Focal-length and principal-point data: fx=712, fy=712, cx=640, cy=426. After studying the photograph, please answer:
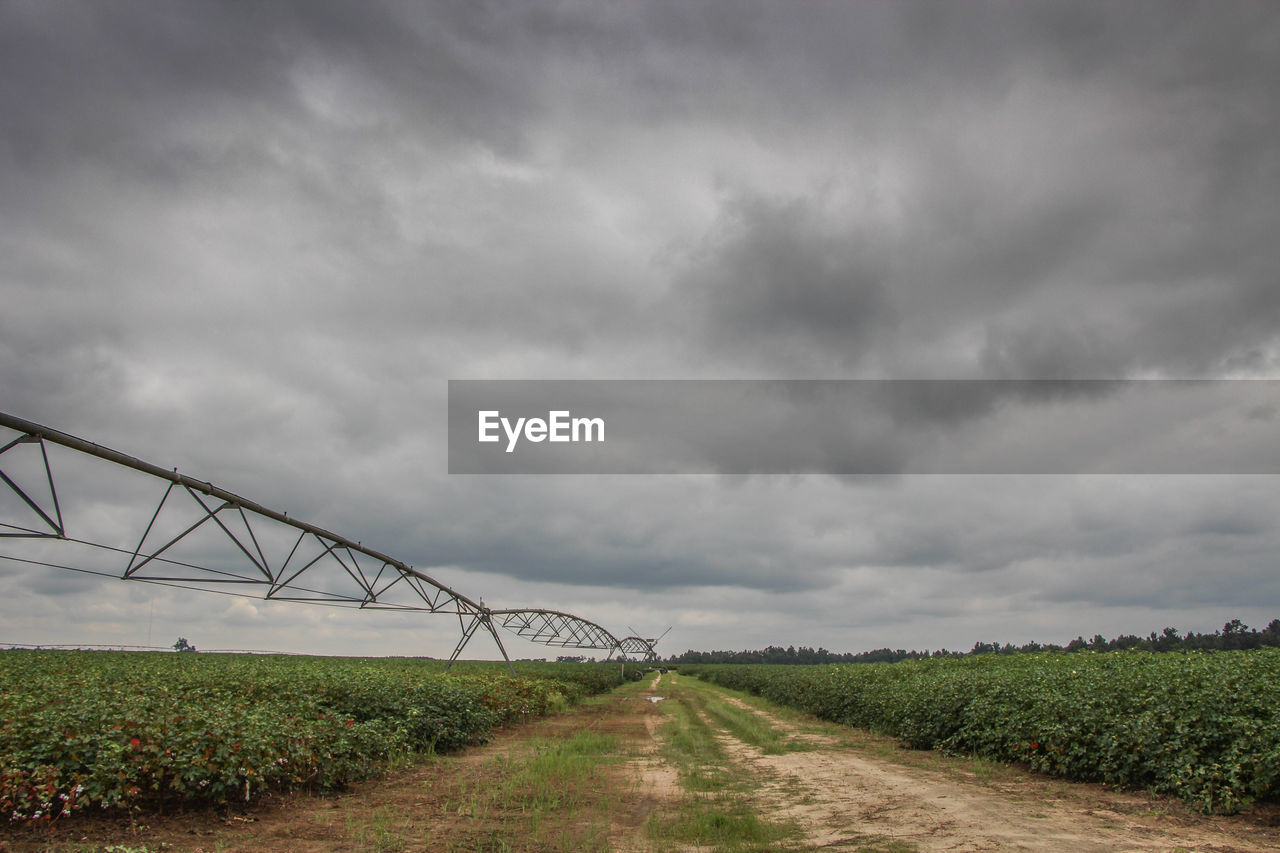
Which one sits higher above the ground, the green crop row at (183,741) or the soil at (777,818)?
the green crop row at (183,741)

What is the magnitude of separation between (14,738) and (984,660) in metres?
33.6

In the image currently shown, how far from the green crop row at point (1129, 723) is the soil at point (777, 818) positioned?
0.44m

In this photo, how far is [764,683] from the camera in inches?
1934

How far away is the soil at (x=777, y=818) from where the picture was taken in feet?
26.9

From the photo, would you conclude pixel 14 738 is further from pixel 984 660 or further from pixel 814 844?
pixel 984 660

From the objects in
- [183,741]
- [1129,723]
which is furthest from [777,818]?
[183,741]

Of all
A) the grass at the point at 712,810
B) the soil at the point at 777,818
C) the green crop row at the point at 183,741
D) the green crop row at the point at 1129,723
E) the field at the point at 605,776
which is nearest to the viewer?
the green crop row at the point at 183,741

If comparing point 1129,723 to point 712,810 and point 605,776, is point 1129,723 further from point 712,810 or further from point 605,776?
point 605,776

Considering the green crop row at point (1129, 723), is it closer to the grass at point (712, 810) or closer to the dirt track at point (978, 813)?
the dirt track at point (978, 813)

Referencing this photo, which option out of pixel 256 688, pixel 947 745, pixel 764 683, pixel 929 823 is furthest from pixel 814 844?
pixel 764 683

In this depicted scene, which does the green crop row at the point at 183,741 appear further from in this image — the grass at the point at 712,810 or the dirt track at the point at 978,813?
the dirt track at the point at 978,813

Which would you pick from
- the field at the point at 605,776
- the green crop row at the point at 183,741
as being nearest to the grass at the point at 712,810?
the field at the point at 605,776

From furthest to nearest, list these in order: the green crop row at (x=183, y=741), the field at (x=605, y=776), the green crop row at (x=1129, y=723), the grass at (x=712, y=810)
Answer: the green crop row at (x=1129, y=723) → the grass at (x=712, y=810) → the field at (x=605, y=776) → the green crop row at (x=183, y=741)

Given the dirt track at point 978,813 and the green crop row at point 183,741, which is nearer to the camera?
the green crop row at point 183,741
